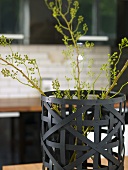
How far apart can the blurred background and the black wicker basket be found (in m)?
2.12

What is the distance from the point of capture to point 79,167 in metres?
0.90

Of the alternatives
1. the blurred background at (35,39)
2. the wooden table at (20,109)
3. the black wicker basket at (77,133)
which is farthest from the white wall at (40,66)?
the black wicker basket at (77,133)

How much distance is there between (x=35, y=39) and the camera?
3.41 meters

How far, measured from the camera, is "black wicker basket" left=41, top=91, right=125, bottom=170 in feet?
2.88

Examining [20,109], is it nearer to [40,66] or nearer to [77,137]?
[40,66]

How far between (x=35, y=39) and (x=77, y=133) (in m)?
2.62

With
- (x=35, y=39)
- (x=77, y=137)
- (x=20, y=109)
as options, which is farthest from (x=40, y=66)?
(x=77, y=137)

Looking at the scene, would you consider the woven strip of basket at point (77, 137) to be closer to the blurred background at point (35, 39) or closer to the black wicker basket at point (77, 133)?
the black wicker basket at point (77, 133)

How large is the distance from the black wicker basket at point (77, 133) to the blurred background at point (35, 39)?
6.95ft

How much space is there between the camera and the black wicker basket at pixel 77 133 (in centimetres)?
88

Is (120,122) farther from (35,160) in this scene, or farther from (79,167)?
(35,160)

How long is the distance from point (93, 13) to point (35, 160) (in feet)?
5.37

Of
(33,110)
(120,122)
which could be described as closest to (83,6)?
(33,110)

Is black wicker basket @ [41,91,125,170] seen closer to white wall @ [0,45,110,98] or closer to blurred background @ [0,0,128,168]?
blurred background @ [0,0,128,168]
